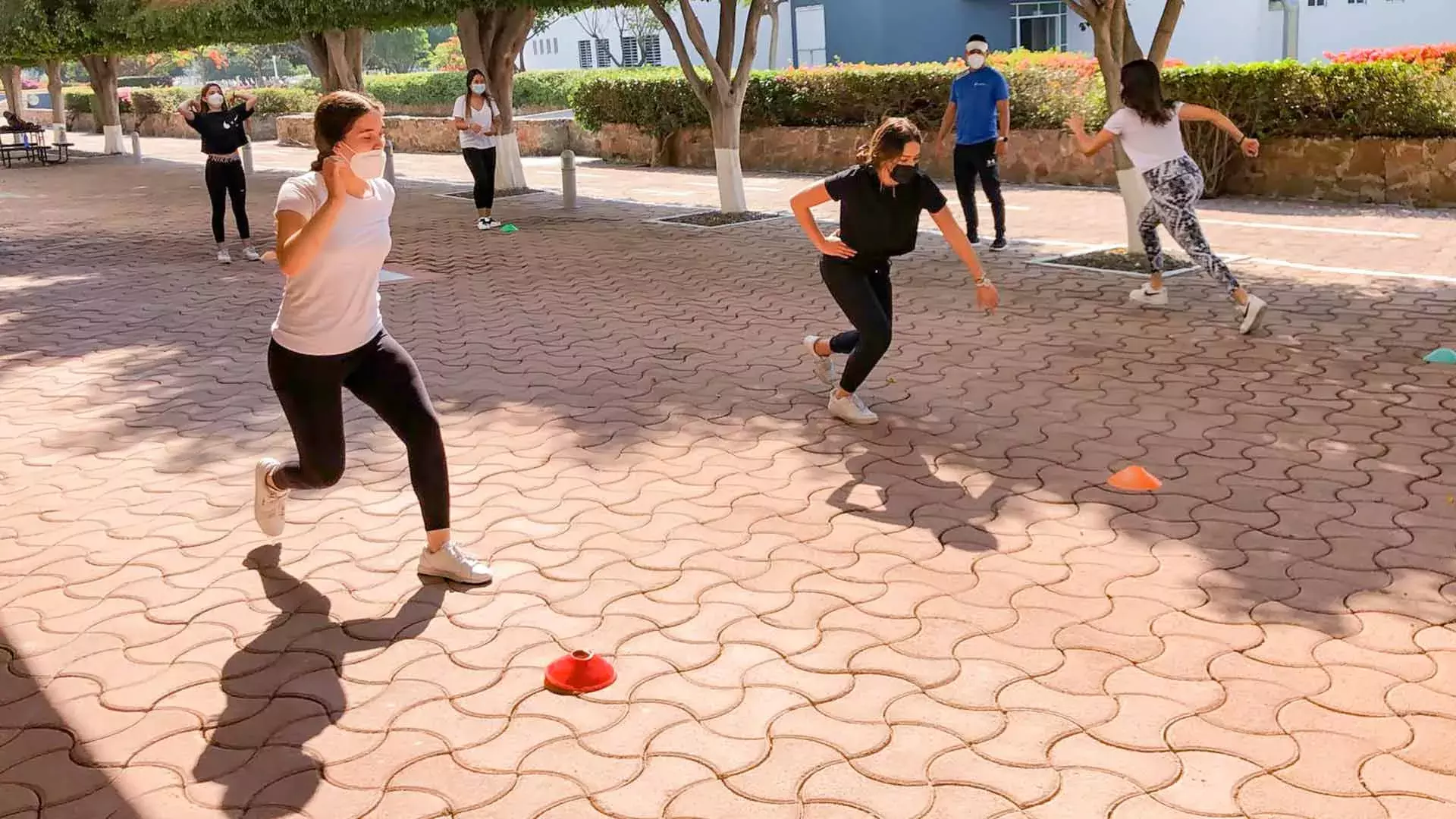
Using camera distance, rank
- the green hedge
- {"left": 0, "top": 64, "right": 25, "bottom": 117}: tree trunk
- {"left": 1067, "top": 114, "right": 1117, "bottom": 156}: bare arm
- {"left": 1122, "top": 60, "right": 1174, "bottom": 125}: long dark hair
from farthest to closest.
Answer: the green hedge, {"left": 0, "top": 64, "right": 25, "bottom": 117}: tree trunk, {"left": 1122, "top": 60, "right": 1174, "bottom": 125}: long dark hair, {"left": 1067, "top": 114, "right": 1117, "bottom": 156}: bare arm

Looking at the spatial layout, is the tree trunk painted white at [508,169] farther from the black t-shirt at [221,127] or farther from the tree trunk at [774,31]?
the tree trunk at [774,31]

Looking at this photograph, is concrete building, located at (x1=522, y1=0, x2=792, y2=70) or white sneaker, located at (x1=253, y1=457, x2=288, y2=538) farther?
concrete building, located at (x1=522, y1=0, x2=792, y2=70)

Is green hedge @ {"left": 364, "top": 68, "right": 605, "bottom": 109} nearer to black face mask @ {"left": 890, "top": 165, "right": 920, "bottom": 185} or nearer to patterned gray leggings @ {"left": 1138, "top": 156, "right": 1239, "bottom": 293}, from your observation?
patterned gray leggings @ {"left": 1138, "top": 156, "right": 1239, "bottom": 293}

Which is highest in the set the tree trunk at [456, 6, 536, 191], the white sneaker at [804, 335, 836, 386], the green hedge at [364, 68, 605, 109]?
the green hedge at [364, 68, 605, 109]

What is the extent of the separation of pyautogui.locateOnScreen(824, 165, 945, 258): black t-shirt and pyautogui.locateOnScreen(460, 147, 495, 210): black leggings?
9704 mm

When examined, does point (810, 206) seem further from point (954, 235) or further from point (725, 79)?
point (725, 79)

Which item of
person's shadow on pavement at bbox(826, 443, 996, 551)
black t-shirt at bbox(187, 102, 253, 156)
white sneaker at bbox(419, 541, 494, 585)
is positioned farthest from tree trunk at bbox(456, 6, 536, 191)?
white sneaker at bbox(419, 541, 494, 585)

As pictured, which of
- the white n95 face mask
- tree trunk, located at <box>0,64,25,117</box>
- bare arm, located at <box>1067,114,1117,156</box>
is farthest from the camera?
tree trunk, located at <box>0,64,25,117</box>

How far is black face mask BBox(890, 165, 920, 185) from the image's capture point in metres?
6.35

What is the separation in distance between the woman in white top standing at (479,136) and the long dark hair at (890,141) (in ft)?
31.8

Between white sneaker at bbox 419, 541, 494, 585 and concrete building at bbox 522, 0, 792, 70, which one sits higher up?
concrete building at bbox 522, 0, 792, 70

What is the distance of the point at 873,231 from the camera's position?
6535 mm

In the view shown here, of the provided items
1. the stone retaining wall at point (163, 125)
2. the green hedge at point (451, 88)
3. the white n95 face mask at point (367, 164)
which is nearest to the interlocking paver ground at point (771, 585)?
the white n95 face mask at point (367, 164)

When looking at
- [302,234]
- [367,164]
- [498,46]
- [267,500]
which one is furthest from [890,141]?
[498,46]
